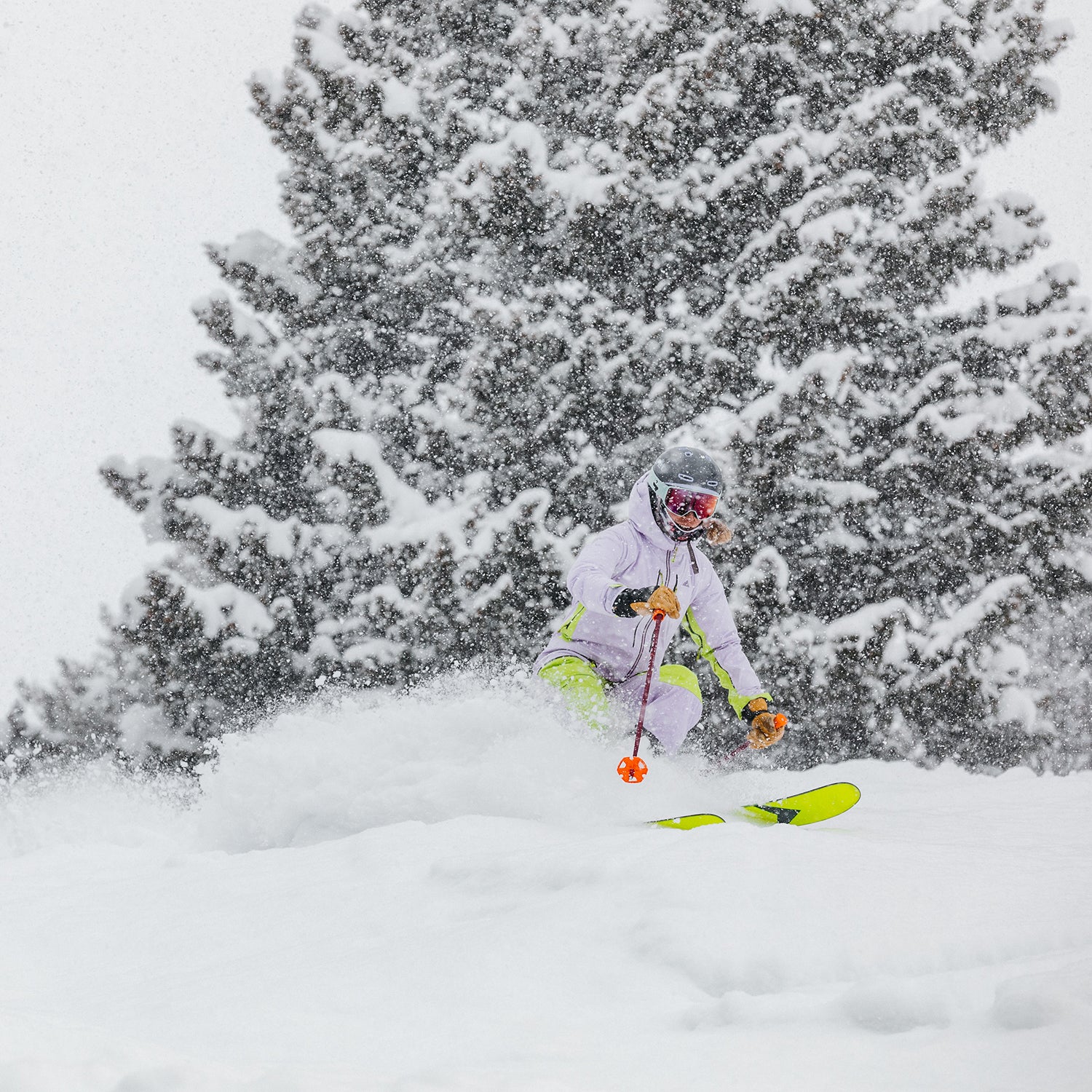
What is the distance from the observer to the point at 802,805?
13.4 ft

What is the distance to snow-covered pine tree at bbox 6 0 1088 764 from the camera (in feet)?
28.0

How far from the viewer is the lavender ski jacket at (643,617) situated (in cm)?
507

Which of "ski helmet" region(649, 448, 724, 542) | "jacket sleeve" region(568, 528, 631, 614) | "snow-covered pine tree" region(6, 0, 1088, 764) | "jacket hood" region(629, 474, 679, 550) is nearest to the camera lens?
"jacket sleeve" region(568, 528, 631, 614)

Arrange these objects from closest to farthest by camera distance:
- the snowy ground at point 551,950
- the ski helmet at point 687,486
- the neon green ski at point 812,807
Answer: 1. the snowy ground at point 551,950
2. the neon green ski at point 812,807
3. the ski helmet at point 687,486

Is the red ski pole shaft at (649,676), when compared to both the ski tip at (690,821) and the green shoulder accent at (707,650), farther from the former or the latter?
the ski tip at (690,821)

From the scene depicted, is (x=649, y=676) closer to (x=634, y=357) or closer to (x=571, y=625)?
(x=571, y=625)

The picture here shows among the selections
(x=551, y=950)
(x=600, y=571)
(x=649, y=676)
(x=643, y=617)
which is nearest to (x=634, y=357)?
(x=643, y=617)

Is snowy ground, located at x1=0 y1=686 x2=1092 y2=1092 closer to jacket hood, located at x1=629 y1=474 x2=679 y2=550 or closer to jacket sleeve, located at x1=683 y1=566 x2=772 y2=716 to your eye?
jacket sleeve, located at x1=683 y1=566 x2=772 y2=716

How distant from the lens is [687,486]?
190 inches

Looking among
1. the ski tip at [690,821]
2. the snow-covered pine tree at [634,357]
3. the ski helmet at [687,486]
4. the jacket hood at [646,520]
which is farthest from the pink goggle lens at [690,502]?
the snow-covered pine tree at [634,357]

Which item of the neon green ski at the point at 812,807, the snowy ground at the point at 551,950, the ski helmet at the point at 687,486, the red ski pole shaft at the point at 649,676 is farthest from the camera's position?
the ski helmet at the point at 687,486

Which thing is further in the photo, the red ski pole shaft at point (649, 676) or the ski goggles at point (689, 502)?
the ski goggles at point (689, 502)

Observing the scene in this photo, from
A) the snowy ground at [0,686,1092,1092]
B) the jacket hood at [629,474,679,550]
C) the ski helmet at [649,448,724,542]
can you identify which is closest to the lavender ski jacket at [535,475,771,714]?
the jacket hood at [629,474,679,550]

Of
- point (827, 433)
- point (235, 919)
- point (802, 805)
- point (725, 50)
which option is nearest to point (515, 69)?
point (725, 50)
